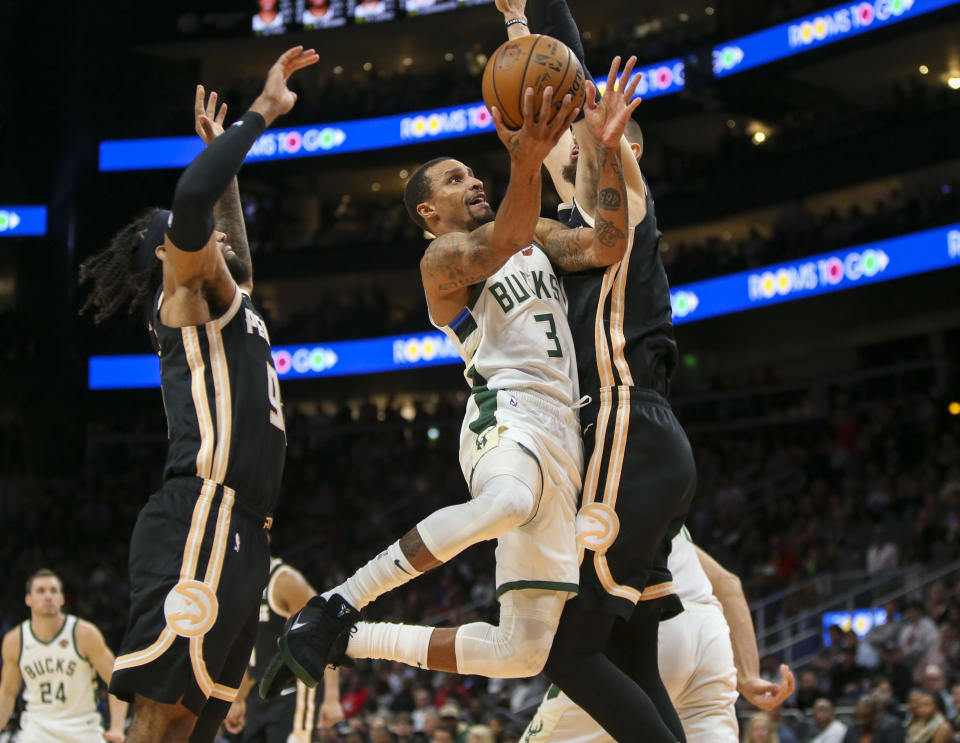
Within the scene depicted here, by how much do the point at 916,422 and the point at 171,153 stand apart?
1739 centimetres

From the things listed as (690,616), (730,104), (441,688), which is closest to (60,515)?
(441,688)

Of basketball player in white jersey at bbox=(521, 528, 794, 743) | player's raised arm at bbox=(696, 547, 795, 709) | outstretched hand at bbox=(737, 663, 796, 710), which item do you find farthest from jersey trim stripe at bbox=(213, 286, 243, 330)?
outstretched hand at bbox=(737, 663, 796, 710)

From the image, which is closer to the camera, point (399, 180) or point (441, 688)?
point (441, 688)

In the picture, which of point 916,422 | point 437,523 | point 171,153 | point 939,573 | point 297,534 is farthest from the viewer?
point 171,153

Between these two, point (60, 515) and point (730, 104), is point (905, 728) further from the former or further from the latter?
point (60, 515)

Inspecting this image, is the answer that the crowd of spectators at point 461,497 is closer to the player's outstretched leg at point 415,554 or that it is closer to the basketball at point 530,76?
the player's outstretched leg at point 415,554

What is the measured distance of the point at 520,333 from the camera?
16.1 ft

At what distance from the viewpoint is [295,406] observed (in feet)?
103

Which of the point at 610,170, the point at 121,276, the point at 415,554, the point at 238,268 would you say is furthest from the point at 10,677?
the point at 610,170

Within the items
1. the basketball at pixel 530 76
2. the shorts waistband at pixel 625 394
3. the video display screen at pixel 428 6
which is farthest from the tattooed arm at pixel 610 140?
the video display screen at pixel 428 6

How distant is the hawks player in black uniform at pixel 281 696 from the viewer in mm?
8516

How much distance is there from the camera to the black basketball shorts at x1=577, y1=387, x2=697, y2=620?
15.3 ft

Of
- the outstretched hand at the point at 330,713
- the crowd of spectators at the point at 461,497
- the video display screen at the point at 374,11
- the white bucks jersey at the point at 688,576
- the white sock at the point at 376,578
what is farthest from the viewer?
the video display screen at the point at 374,11

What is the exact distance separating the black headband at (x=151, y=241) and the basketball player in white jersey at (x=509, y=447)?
40.9 inches
